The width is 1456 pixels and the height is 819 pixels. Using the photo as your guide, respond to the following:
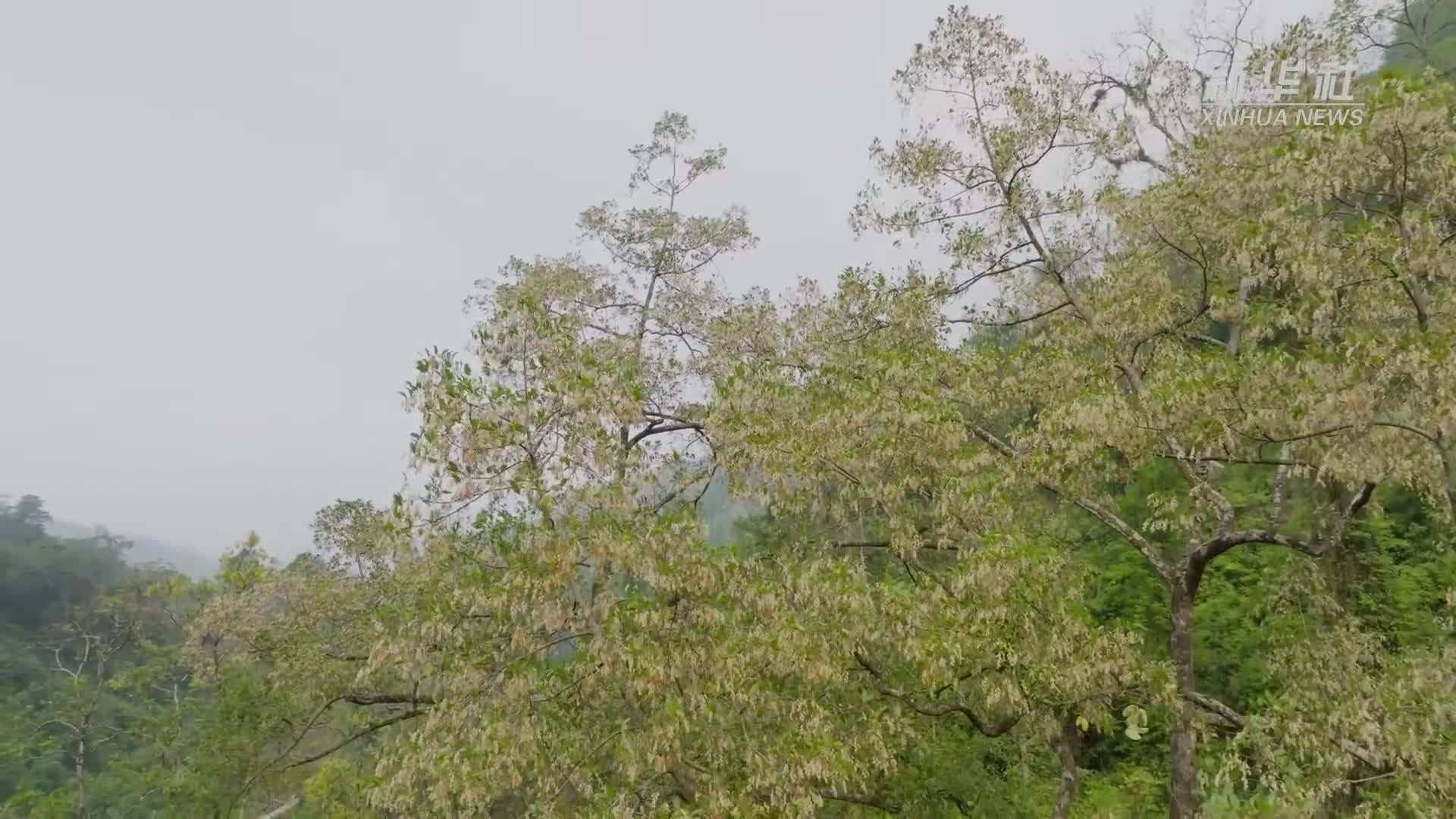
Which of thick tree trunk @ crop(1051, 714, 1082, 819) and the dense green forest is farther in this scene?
thick tree trunk @ crop(1051, 714, 1082, 819)

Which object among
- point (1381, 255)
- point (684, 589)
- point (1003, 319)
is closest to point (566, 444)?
point (684, 589)

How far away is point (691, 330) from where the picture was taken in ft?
51.7

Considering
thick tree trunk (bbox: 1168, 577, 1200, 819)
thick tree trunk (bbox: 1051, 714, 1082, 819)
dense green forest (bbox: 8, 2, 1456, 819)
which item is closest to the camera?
dense green forest (bbox: 8, 2, 1456, 819)

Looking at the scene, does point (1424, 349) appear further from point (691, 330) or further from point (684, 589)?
point (691, 330)

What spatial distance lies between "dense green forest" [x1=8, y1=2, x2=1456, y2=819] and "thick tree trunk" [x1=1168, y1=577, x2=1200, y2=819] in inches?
2.4

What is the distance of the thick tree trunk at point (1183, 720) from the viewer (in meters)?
9.73

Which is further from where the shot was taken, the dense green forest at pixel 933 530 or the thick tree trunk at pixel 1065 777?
the thick tree trunk at pixel 1065 777

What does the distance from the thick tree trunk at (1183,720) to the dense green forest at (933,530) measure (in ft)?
0.20

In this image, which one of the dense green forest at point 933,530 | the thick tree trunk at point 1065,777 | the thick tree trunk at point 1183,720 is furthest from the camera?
the thick tree trunk at point 1183,720

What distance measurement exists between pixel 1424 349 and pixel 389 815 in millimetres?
13397

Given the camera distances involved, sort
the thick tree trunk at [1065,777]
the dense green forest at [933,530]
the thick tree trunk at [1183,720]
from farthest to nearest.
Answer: the thick tree trunk at [1183,720], the thick tree trunk at [1065,777], the dense green forest at [933,530]

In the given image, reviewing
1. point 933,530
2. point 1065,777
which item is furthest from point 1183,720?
point 933,530

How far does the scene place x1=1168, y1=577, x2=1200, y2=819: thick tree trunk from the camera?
9727 millimetres

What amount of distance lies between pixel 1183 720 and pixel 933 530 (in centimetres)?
385
